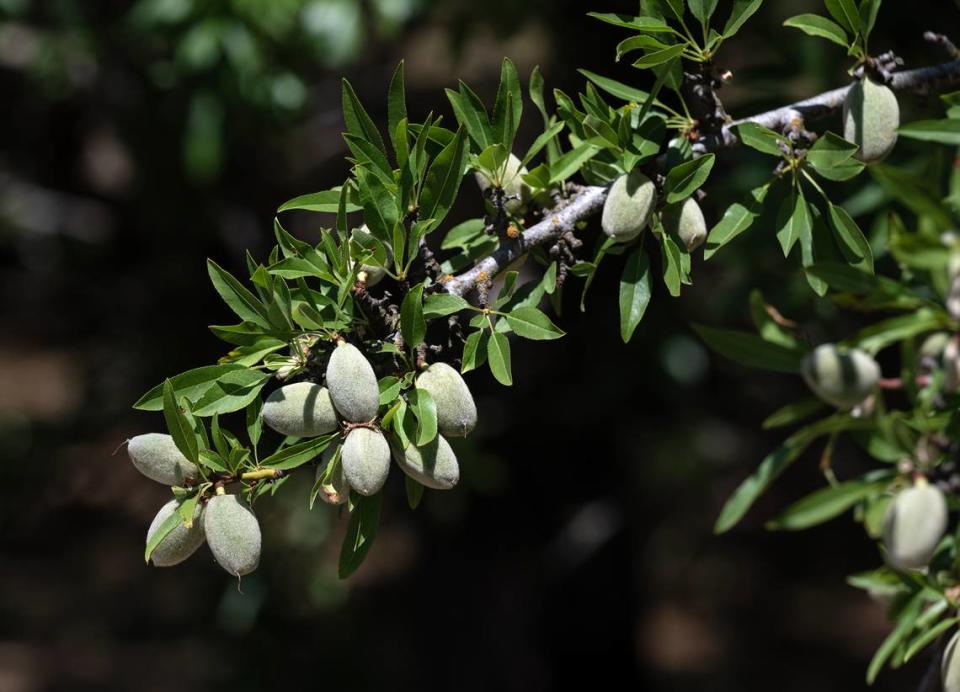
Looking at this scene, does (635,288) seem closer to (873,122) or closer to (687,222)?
(687,222)

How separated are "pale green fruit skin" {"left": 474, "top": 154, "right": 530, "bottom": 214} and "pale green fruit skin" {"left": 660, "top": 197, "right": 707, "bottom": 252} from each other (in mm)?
107

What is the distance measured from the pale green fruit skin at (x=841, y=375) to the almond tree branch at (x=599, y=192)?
260mm

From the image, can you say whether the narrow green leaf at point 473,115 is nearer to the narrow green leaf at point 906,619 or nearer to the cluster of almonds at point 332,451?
the cluster of almonds at point 332,451

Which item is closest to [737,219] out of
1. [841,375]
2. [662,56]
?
[662,56]

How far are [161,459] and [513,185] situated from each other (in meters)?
0.32

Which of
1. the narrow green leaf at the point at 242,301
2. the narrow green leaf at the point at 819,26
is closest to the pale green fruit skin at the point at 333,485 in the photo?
the narrow green leaf at the point at 242,301

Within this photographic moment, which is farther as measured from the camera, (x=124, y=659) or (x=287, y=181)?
(x=124, y=659)

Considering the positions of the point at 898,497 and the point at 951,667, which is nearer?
the point at 898,497

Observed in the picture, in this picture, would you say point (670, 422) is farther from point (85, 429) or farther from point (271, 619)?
point (85, 429)

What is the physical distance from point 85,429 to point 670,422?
121cm

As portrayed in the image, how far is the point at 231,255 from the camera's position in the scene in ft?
7.09

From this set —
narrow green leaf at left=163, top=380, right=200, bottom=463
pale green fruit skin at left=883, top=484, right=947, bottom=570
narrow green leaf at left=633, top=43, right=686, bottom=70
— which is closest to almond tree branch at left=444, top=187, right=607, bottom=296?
narrow green leaf at left=633, top=43, right=686, bottom=70

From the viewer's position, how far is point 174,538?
679 millimetres

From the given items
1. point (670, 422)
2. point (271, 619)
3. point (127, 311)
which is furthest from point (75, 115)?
point (670, 422)
